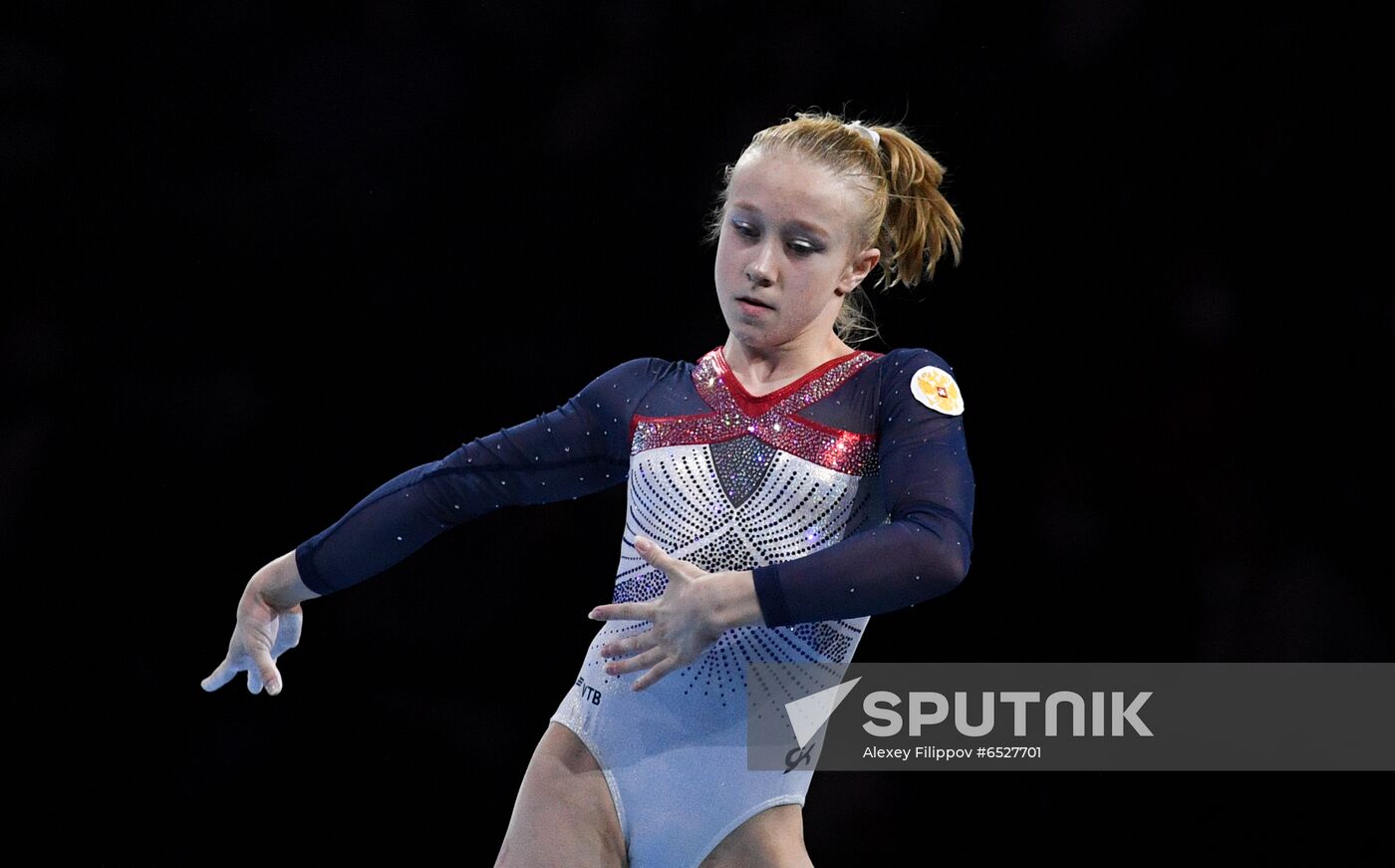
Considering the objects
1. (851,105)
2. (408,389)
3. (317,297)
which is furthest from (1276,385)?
(317,297)

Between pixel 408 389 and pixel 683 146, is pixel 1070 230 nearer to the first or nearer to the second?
pixel 683 146

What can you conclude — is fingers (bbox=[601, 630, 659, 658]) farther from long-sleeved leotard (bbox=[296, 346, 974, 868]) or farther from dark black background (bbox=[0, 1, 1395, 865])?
dark black background (bbox=[0, 1, 1395, 865])

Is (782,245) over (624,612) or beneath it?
over

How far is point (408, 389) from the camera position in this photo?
111 inches

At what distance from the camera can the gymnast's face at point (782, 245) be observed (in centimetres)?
185

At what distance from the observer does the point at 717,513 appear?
184 centimetres

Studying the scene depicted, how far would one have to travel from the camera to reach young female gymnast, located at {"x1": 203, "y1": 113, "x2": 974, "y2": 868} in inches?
70.2

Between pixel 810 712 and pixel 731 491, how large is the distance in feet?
0.96

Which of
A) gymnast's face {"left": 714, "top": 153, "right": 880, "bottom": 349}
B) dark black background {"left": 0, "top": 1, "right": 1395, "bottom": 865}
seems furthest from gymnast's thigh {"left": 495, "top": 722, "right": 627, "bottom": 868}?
dark black background {"left": 0, "top": 1, "right": 1395, "bottom": 865}

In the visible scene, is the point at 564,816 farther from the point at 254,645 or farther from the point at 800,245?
the point at 800,245

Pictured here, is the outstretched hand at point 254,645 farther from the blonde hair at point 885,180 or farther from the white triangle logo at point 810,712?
the blonde hair at point 885,180

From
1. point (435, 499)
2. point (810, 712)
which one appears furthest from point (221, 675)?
point (810, 712)

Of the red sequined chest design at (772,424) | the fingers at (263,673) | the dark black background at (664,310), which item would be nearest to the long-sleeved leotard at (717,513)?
the red sequined chest design at (772,424)

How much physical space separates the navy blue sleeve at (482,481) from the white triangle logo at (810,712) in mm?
394
